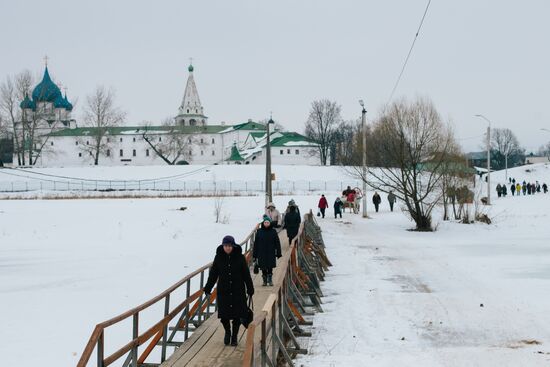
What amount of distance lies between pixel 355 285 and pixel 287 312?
5.42m

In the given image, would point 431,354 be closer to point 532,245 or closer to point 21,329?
point 21,329

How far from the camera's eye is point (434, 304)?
13430 millimetres

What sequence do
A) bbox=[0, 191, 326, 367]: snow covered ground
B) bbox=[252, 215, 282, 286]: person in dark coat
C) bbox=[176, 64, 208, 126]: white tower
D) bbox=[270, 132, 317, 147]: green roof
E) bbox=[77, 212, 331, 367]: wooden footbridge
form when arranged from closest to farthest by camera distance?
bbox=[77, 212, 331, 367]: wooden footbridge, bbox=[0, 191, 326, 367]: snow covered ground, bbox=[252, 215, 282, 286]: person in dark coat, bbox=[270, 132, 317, 147]: green roof, bbox=[176, 64, 208, 126]: white tower

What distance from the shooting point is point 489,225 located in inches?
1400

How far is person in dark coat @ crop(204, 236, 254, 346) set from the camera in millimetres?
8703

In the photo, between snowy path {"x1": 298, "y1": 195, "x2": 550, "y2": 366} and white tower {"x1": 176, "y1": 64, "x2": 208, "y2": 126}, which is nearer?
snowy path {"x1": 298, "y1": 195, "x2": 550, "y2": 366}

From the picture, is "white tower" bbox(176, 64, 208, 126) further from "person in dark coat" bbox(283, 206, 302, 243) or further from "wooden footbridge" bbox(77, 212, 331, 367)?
"wooden footbridge" bbox(77, 212, 331, 367)

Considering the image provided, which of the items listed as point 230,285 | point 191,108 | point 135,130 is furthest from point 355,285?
point 191,108

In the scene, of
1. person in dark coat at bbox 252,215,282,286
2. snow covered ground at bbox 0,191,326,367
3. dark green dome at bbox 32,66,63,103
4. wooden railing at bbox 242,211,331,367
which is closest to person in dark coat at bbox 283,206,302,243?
wooden railing at bbox 242,211,331,367

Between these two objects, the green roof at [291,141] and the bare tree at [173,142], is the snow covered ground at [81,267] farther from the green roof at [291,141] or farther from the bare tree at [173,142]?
the green roof at [291,141]

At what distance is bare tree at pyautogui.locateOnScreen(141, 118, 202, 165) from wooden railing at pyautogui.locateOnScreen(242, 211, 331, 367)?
97669 millimetres

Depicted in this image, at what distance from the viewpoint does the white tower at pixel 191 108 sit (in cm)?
14725

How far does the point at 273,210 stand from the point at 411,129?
15017mm

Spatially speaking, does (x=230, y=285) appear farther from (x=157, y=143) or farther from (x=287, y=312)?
(x=157, y=143)
